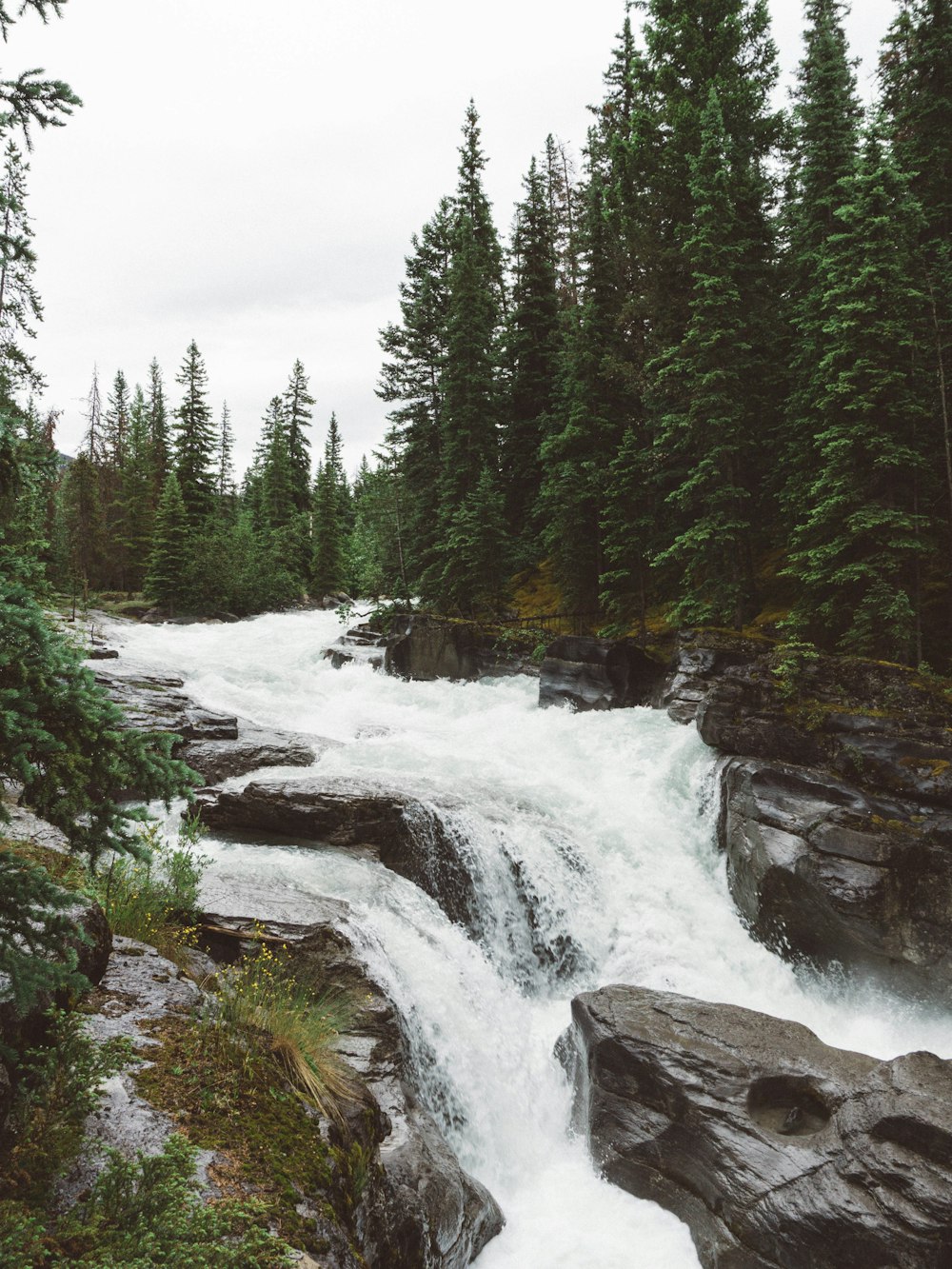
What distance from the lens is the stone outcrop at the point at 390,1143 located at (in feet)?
16.0

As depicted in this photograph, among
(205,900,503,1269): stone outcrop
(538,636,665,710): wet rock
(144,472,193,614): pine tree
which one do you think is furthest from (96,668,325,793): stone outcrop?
(144,472,193,614): pine tree

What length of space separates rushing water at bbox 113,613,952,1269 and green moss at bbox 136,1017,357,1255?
245 cm

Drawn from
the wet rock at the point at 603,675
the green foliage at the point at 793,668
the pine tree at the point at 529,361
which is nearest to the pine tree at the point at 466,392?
the pine tree at the point at 529,361

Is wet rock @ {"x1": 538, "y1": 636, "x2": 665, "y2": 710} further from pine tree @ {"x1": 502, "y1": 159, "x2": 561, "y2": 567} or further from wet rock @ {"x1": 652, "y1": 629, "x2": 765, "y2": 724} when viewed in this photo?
pine tree @ {"x1": 502, "y1": 159, "x2": 561, "y2": 567}

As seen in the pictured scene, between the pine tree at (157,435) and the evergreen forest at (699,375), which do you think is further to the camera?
the pine tree at (157,435)

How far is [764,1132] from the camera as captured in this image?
6.59 meters

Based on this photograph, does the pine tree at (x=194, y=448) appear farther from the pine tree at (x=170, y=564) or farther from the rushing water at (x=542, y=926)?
the rushing water at (x=542, y=926)

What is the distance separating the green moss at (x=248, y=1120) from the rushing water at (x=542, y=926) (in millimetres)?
2450

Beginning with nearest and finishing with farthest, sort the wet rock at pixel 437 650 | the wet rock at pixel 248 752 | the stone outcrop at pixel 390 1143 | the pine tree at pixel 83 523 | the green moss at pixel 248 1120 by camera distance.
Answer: the green moss at pixel 248 1120 → the stone outcrop at pixel 390 1143 → the wet rock at pixel 248 752 → the wet rock at pixel 437 650 → the pine tree at pixel 83 523

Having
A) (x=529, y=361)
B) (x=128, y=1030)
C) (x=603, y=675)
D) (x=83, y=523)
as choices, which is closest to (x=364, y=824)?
(x=128, y=1030)

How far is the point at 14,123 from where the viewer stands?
3863 millimetres

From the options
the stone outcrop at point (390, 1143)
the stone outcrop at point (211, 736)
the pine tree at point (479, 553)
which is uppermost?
the pine tree at point (479, 553)

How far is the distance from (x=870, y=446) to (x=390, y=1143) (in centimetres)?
1528

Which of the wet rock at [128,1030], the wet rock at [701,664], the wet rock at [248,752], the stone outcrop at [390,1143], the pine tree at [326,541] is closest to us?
the wet rock at [128,1030]
